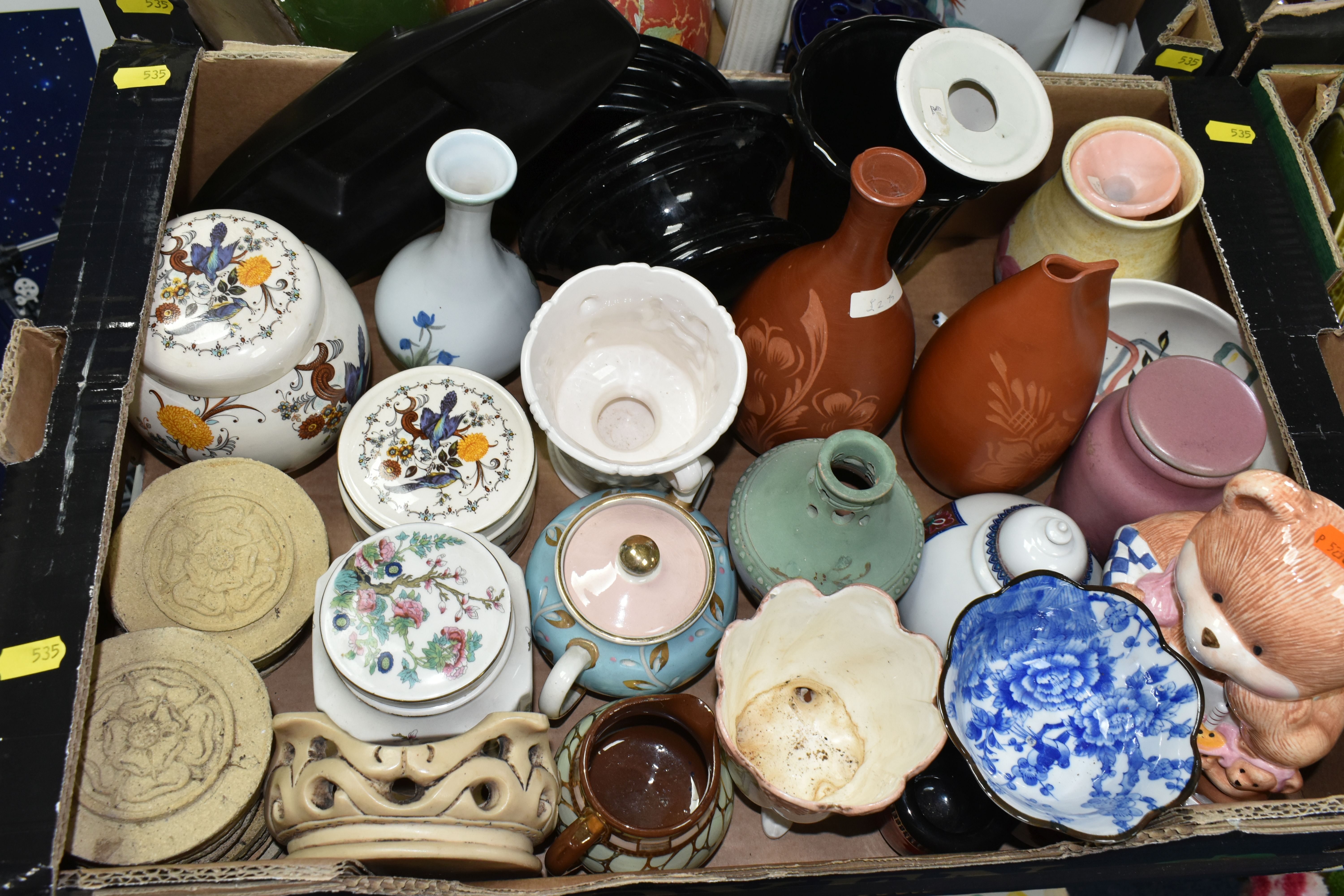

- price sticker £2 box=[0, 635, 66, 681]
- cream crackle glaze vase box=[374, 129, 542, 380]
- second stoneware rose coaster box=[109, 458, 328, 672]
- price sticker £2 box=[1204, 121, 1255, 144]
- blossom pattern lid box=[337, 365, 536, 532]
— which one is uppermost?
price sticker £2 box=[1204, 121, 1255, 144]

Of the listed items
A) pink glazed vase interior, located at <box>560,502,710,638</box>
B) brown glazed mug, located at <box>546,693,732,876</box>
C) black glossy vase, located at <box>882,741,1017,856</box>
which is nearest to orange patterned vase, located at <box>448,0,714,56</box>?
pink glazed vase interior, located at <box>560,502,710,638</box>

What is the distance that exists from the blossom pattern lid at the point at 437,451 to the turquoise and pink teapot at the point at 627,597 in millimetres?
86

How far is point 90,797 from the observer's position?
A: 825mm

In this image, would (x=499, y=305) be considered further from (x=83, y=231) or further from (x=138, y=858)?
(x=138, y=858)

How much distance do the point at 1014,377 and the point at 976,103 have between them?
1.22ft

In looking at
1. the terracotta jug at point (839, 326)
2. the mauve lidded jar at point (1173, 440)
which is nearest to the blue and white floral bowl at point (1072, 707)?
the mauve lidded jar at point (1173, 440)

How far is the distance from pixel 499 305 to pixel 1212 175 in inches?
34.6

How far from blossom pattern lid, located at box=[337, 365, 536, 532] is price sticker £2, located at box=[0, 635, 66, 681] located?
31 centimetres

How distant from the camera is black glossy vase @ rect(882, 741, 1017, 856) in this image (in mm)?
948

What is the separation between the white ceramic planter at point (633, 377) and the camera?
0.94 m

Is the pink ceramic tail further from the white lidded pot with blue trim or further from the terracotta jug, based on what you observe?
the terracotta jug

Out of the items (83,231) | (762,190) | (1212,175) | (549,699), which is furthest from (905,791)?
(83,231)

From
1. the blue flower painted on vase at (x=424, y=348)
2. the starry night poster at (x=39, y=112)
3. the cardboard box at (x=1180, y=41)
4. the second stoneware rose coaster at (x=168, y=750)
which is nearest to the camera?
the second stoneware rose coaster at (x=168, y=750)

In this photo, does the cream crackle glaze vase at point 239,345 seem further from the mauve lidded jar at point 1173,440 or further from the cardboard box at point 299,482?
the mauve lidded jar at point 1173,440
